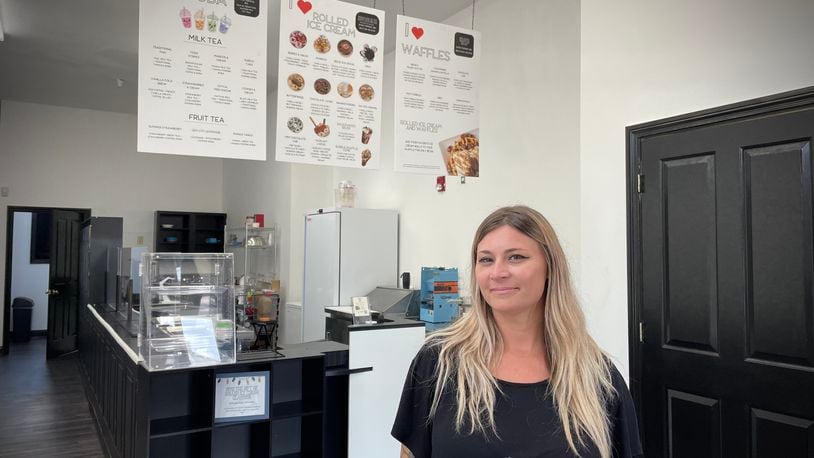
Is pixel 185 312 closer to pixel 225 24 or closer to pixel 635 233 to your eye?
pixel 225 24

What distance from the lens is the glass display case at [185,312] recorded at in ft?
9.38

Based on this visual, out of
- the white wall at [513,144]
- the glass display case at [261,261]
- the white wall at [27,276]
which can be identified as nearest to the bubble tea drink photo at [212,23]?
the white wall at [513,144]

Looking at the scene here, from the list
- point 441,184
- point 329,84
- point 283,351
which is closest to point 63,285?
point 441,184

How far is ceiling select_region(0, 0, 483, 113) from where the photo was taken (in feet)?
18.1

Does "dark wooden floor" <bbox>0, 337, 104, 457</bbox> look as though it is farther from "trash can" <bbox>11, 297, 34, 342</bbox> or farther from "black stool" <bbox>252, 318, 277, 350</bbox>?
"black stool" <bbox>252, 318, 277, 350</bbox>

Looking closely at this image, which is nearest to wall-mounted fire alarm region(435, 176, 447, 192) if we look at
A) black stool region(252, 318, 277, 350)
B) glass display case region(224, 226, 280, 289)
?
black stool region(252, 318, 277, 350)

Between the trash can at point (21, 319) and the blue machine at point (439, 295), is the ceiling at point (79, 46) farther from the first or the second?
the trash can at point (21, 319)

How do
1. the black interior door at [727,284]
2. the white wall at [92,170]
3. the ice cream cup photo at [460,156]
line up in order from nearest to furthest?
the black interior door at [727,284] < the ice cream cup photo at [460,156] < the white wall at [92,170]

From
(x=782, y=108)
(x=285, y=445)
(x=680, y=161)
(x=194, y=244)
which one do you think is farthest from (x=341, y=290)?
(x=194, y=244)

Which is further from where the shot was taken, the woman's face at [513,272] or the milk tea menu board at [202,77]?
the milk tea menu board at [202,77]

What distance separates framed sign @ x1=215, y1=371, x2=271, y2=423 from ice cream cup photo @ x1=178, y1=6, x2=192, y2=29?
6.14ft

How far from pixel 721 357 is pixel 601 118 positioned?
1.56 m

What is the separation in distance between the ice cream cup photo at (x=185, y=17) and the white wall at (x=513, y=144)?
224 cm

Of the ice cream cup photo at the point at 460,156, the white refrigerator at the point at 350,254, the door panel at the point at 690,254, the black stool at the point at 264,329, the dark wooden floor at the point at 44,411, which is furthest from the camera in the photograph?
the black stool at the point at 264,329
